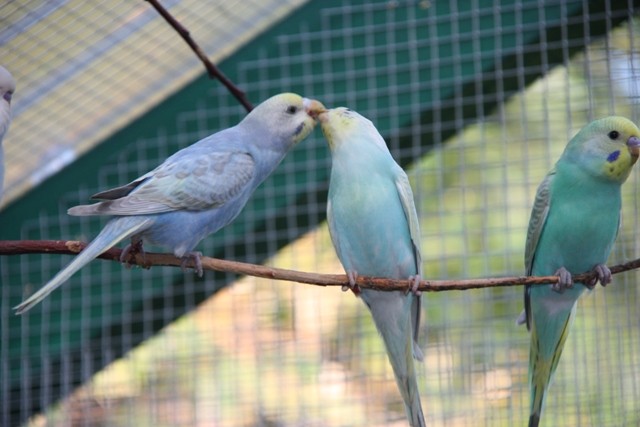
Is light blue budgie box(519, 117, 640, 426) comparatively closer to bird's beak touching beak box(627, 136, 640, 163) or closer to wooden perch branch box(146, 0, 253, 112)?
bird's beak touching beak box(627, 136, 640, 163)

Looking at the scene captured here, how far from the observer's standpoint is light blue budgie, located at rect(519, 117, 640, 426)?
2283 millimetres

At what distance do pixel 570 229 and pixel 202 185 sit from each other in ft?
2.87

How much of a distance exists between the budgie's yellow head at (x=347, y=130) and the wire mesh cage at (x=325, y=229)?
0.47 meters

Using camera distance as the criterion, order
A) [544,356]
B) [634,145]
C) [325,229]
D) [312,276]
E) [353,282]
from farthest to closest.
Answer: [325,229]
[544,356]
[634,145]
[353,282]
[312,276]

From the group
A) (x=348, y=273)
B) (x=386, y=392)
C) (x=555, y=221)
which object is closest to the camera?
(x=348, y=273)

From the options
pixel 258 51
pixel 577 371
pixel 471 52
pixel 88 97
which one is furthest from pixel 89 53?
pixel 577 371

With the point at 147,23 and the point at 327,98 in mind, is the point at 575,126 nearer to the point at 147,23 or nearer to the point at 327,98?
the point at 327,98

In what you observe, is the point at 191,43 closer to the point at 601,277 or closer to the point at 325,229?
the point at 325,229

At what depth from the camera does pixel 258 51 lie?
2.87m

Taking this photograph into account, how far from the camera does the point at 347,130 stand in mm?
2334

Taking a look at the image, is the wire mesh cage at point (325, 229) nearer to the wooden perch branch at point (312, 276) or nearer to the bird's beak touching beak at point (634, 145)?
the bird's beak touching beak at point (634, 145)

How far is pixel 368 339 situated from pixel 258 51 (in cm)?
95

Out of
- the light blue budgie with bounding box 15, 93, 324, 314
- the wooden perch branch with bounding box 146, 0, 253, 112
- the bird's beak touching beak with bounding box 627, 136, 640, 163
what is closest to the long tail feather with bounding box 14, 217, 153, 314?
the light blue budgie with bounding box 15, 93, 324, 314

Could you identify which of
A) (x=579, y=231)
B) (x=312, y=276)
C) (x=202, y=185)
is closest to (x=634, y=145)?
(x=579, y=231)
